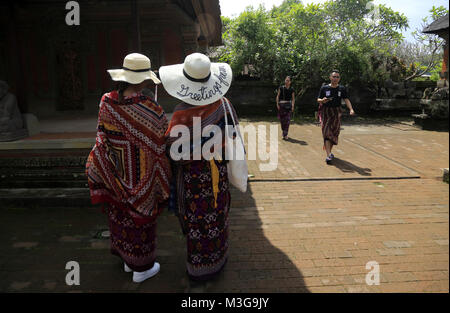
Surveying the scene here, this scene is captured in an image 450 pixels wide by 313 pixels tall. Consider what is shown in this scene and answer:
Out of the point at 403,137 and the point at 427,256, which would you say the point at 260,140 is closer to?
the point at 403,137

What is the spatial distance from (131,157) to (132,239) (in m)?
0.74

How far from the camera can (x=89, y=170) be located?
2.71 metres

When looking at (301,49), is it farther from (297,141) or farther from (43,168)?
(43,168)

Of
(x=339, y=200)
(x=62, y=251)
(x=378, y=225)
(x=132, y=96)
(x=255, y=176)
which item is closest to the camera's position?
(x=132, y=96)

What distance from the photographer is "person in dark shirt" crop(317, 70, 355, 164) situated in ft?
20.7

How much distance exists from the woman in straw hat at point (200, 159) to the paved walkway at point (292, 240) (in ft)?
1.08

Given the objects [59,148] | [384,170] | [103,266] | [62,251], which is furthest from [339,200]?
[59,148]

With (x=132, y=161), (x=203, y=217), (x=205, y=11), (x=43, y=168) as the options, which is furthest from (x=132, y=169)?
(x=205, y=11)

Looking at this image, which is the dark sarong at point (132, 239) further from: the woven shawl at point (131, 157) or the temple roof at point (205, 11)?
the temple roof at point (205, 11)

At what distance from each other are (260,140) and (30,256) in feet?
23.7

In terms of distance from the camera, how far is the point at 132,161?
2.63m

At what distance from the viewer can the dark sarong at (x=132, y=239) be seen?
276 centimetres

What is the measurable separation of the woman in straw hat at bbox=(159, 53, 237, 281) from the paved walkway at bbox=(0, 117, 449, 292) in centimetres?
33

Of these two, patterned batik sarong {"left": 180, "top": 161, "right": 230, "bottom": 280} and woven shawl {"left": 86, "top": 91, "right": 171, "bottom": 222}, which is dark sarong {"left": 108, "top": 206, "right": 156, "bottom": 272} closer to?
woven shawl {"left": 86, "top": 91, "right": 171, "bottom": 222}
